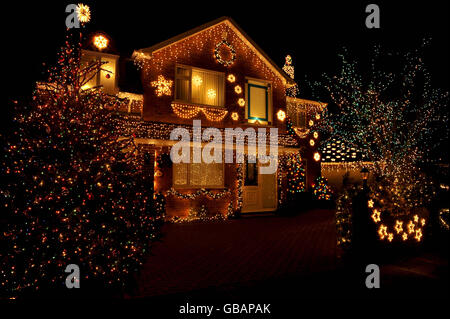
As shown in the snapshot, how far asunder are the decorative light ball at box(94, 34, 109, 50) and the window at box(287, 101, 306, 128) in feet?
33.0

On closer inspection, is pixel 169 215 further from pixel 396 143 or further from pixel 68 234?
pixel 396 143

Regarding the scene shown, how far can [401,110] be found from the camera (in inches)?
669

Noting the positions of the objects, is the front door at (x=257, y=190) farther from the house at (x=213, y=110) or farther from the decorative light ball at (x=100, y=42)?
the decorative light ball at (x=100, y=42)

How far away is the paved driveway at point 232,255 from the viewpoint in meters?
5.26

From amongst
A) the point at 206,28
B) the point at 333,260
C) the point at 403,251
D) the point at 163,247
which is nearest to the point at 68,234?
the point at 163,247

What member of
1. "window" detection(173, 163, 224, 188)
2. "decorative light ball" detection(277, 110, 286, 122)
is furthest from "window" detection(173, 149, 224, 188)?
"decorative light ball" detection(277, 110, 286, 122)

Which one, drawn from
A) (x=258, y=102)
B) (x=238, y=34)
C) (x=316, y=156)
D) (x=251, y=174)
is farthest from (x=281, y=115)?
(x=316, y=156)

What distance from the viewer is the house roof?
11.4m

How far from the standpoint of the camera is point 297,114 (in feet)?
56.8

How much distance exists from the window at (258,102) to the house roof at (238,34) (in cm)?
91

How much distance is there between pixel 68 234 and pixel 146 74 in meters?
8.72

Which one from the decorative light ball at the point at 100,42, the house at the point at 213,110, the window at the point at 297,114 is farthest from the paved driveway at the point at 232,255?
the window at the point at 297,114

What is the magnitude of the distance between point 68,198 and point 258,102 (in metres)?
11.1

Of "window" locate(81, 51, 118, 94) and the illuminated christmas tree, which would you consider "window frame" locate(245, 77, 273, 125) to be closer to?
"window" locate(81, 51, 118, 94)
